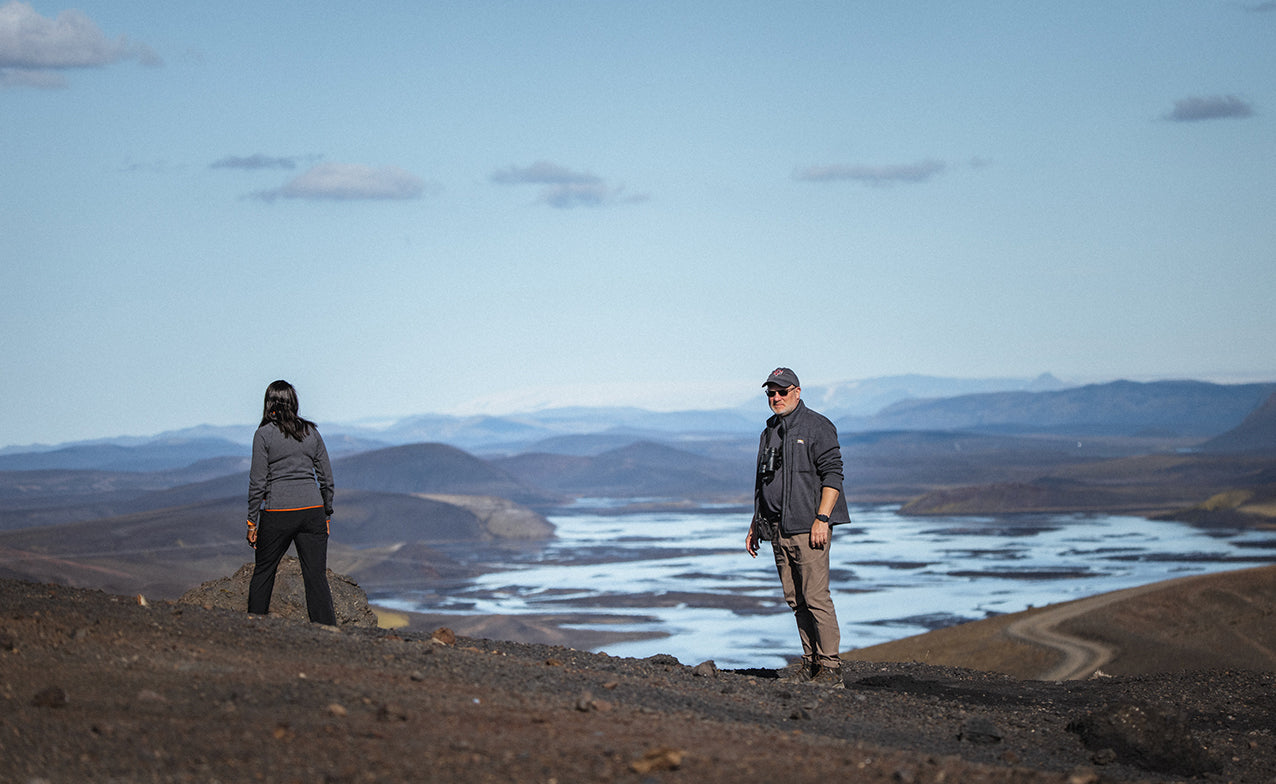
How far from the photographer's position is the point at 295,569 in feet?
49.4

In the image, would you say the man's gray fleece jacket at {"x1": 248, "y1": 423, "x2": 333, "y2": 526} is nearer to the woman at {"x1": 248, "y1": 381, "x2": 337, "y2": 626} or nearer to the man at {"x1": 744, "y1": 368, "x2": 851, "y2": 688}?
the woman at {"x1": 248, "y1": 381, "x2": 337, "y2": 626}

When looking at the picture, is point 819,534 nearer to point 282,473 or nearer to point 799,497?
point 799,497

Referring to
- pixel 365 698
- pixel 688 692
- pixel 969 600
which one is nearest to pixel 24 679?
pixel 365 698

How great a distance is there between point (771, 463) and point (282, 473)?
3957mm

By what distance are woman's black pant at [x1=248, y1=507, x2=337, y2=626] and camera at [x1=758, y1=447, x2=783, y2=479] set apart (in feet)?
11.7

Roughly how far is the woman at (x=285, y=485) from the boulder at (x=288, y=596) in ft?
10.7

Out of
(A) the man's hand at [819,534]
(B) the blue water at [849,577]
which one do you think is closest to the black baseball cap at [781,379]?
(A) the man's hand at [819,534]

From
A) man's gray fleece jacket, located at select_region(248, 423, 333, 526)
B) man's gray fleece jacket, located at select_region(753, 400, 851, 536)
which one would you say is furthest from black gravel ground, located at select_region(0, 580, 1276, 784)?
man's gray fleece jacket, located at select_region(753, 400, 851, 536)

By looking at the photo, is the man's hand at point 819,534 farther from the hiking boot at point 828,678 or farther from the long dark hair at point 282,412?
the long dark hair at point 282,412

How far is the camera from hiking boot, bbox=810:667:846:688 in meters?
10.5

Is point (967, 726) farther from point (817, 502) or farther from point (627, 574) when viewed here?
point (627, 574)

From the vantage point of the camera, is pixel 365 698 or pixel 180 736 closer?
pixel 180 736

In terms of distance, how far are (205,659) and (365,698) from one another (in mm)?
1471

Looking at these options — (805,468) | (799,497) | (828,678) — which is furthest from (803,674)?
(805,468)
